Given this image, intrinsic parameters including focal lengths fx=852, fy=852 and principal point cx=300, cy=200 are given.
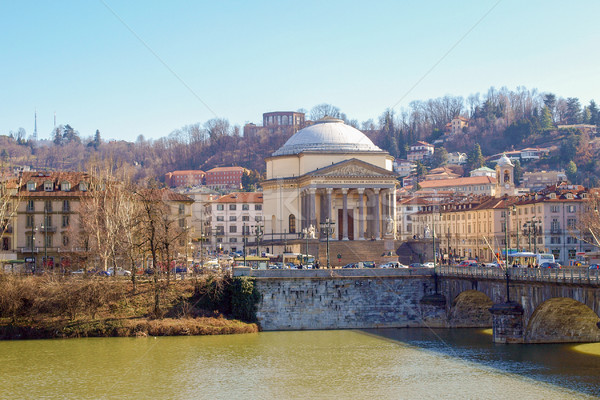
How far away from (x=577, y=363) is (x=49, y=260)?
156 ft

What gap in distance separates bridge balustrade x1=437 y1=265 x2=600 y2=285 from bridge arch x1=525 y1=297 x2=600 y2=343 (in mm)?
2244

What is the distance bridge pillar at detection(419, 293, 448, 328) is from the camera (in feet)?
189

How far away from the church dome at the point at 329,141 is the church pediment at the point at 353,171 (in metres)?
3.38

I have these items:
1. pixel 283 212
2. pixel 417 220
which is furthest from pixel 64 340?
pixel 417 220

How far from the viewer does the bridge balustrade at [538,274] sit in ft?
129

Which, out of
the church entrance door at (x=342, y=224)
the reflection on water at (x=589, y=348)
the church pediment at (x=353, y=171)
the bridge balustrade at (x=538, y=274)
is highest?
the church pediment at (x=353, y=171)

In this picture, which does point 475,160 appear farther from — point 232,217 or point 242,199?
point 232,217

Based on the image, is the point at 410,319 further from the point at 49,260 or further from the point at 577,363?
the point at 49,260

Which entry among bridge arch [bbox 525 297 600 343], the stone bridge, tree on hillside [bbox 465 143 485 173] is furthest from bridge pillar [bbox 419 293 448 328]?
tree on hillside [bbox 465 143 485 173]

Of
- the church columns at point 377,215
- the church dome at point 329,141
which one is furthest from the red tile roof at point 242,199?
the church columns at point 377,215

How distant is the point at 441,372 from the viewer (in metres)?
40.4

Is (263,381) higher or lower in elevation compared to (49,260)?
lower

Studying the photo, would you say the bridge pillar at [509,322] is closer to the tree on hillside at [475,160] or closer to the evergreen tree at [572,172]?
the evergreen tree at [572,172]

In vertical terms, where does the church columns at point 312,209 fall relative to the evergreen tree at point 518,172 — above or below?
below
